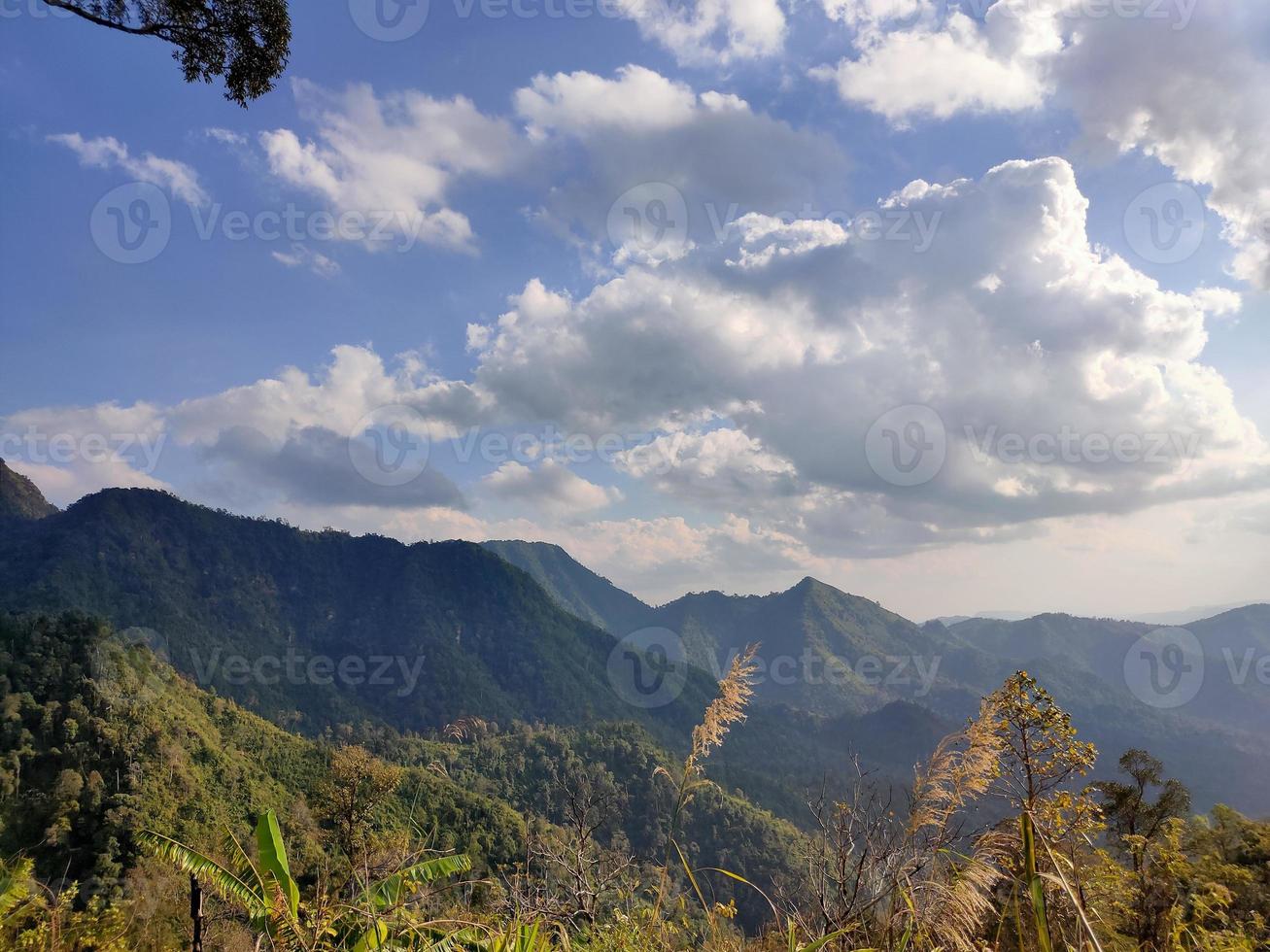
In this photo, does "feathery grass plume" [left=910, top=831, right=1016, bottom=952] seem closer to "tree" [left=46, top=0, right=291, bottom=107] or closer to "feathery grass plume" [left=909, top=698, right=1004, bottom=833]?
"feathery grass plume" [left=909, top=698, right=1004, bottom=833]

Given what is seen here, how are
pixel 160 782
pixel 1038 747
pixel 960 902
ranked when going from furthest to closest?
pixel 160 782 < pixel 1038 747 < pixel 960 902

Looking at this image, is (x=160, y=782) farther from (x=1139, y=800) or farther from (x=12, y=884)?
(x=12, y=884)

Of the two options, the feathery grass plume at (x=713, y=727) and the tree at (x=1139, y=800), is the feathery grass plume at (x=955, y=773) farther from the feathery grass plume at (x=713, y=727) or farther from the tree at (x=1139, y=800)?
the tree at (x=1139, y=800)

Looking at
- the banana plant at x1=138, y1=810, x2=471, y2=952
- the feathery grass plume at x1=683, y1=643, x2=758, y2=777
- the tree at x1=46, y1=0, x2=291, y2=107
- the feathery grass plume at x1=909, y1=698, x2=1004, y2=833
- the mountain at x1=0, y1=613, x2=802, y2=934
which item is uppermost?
the tree at x1=46, y1=0, x2=291, y2=107

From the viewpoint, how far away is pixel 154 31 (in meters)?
8.87

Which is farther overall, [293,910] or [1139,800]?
[1139,800]

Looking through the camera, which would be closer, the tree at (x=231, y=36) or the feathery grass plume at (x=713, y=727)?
the feathery grass plume at (x=713, y=727)

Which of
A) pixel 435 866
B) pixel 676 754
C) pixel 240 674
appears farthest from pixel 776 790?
pixel 435 866

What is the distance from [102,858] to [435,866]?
6542cm

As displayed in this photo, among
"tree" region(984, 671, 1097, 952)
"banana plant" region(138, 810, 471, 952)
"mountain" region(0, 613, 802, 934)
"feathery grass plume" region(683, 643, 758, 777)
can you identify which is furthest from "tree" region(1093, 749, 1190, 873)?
"banana plant" region(138, 810, 471, 952)

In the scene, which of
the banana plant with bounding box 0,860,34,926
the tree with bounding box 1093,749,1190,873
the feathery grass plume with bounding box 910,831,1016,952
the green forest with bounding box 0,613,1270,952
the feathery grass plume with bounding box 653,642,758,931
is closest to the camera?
the feathery grass plume with bounding box 910,831,1016,952

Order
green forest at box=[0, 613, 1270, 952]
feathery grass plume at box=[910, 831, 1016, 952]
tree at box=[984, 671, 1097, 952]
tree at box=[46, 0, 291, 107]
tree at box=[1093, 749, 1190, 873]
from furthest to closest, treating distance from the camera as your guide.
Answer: tree at box=[1093, 749, 1190, 873]
tree at box=[46, 0, 291, 107]
tree at box=[984, 671, 1097, 952]
green forest at box=[0, 613, 1270, 952]
feathery grass plume at box=[910, 831, 1016, 952]

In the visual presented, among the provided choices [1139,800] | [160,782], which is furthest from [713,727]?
[160,782]

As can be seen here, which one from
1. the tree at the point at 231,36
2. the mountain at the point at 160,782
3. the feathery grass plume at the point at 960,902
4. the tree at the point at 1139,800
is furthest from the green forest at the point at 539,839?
the tree at the point at 231,36
